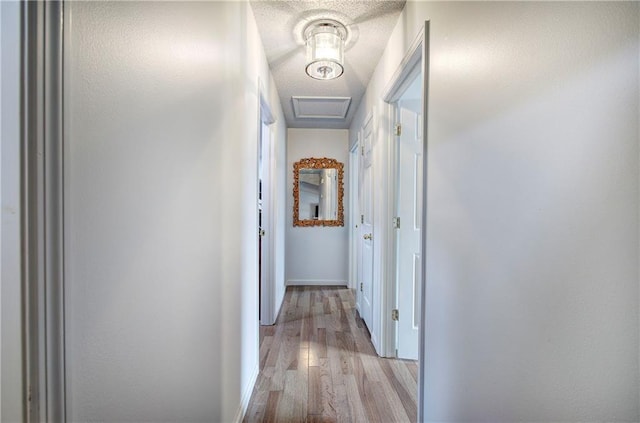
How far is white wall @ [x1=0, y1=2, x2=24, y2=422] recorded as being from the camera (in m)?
0.45

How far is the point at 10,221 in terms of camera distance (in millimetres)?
453

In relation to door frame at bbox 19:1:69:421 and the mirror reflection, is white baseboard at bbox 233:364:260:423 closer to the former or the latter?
door frame at bbox 19:1:69:421

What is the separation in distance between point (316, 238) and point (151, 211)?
3572 millimetres

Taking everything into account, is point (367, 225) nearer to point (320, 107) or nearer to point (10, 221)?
point (320, 107)

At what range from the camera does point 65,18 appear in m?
0.51

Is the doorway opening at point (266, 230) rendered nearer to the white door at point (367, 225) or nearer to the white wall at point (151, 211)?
the white door at point (367, 225)

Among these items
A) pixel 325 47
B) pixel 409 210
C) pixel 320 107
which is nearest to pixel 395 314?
pixel 409 210

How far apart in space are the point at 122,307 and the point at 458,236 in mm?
1078

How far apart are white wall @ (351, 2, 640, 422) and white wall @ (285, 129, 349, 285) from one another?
308 centimetres

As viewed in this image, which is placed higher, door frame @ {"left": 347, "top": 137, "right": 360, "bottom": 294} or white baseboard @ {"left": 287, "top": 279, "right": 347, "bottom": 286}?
door frame @ {"left": 347, "top": 137, "right": 360, "bottom": 294}

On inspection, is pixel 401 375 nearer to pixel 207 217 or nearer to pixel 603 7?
pixel 207 217

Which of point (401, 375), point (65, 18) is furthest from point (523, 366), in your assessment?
point (401, 375)

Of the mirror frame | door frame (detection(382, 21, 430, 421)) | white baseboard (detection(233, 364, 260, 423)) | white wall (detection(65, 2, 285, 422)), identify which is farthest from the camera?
the mirror frame

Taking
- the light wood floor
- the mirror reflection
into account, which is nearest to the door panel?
the light wood floor
